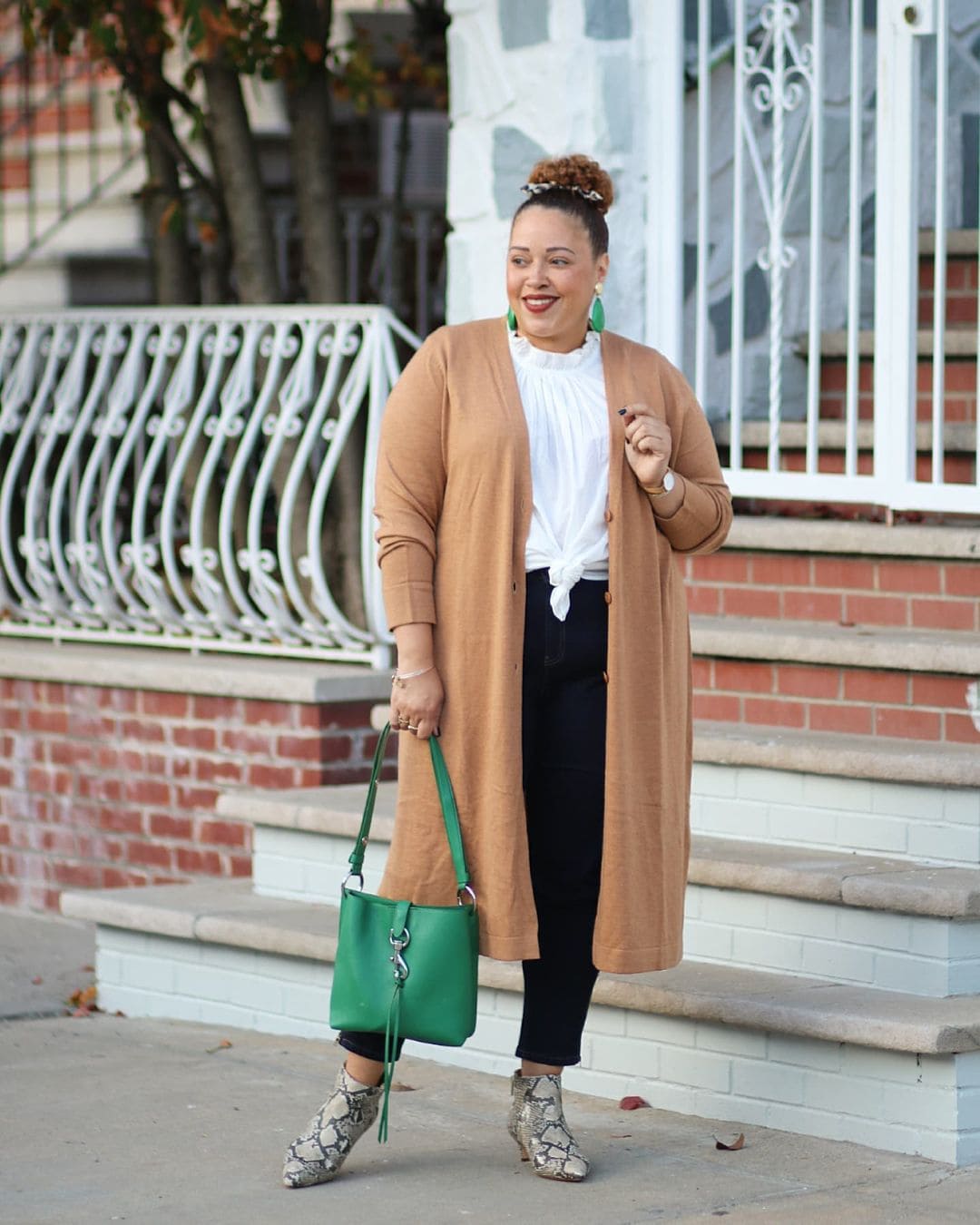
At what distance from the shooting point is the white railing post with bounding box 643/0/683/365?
220 inches

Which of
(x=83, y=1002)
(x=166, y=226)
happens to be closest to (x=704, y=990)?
(x=83, y=1002)

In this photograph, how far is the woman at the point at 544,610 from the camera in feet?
12.5

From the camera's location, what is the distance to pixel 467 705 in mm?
3840

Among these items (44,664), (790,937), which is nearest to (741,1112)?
(790,937)

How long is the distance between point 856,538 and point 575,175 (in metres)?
1.63

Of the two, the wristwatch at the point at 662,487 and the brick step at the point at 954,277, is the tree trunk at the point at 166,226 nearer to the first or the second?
the brick step at the point at 954,277

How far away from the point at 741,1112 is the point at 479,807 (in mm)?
929

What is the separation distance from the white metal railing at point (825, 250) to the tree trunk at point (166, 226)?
1929 millimetres

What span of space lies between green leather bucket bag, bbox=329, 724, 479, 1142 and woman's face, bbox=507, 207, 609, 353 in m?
0.76

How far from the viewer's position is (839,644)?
496cm

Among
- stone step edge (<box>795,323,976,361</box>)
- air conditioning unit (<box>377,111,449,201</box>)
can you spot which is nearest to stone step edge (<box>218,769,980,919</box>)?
stone step edge (<box>795,323,976,361</box>)

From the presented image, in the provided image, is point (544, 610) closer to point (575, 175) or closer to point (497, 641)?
point (497, 641)

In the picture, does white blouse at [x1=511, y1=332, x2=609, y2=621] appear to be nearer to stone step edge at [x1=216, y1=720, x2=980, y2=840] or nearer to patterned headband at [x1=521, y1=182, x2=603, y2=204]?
patterned headband at [x1=521, y1=182, x2=603, y2=204]

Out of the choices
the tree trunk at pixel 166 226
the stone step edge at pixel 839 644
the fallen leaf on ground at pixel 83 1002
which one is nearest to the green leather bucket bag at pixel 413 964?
the stone step edge at pixel 839 644
